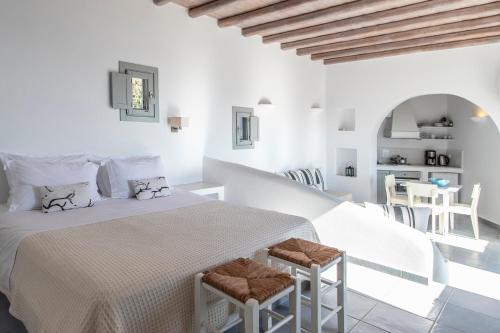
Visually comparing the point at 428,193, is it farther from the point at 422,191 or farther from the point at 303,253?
the point at 303,253

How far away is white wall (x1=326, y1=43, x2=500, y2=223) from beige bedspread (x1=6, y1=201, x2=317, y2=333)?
4378mm

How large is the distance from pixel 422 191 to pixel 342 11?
2883mm

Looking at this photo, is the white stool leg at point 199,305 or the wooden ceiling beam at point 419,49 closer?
the white stool leg at point 199,305

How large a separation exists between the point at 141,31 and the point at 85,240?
246 centimetres

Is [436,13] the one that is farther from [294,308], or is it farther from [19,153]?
[19,153]

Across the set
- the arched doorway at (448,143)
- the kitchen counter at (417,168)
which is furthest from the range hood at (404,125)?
the kitchen counter at (417,168)

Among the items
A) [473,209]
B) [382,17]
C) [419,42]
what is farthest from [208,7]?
[473,209]

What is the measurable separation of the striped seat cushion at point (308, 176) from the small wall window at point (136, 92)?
100 inches

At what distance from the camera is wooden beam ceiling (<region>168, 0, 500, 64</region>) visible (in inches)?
143

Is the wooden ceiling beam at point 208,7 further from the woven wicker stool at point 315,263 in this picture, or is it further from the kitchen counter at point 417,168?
the kitchen counter at point 417,168

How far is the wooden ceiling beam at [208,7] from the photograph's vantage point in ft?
11.7

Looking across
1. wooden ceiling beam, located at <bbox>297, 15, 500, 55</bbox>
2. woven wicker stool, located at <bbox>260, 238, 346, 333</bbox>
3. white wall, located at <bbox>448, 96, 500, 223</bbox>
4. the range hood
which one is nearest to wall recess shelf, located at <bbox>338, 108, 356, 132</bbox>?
the range hood

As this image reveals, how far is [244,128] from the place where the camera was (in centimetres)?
483

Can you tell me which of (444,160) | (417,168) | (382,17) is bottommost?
(417,168)
